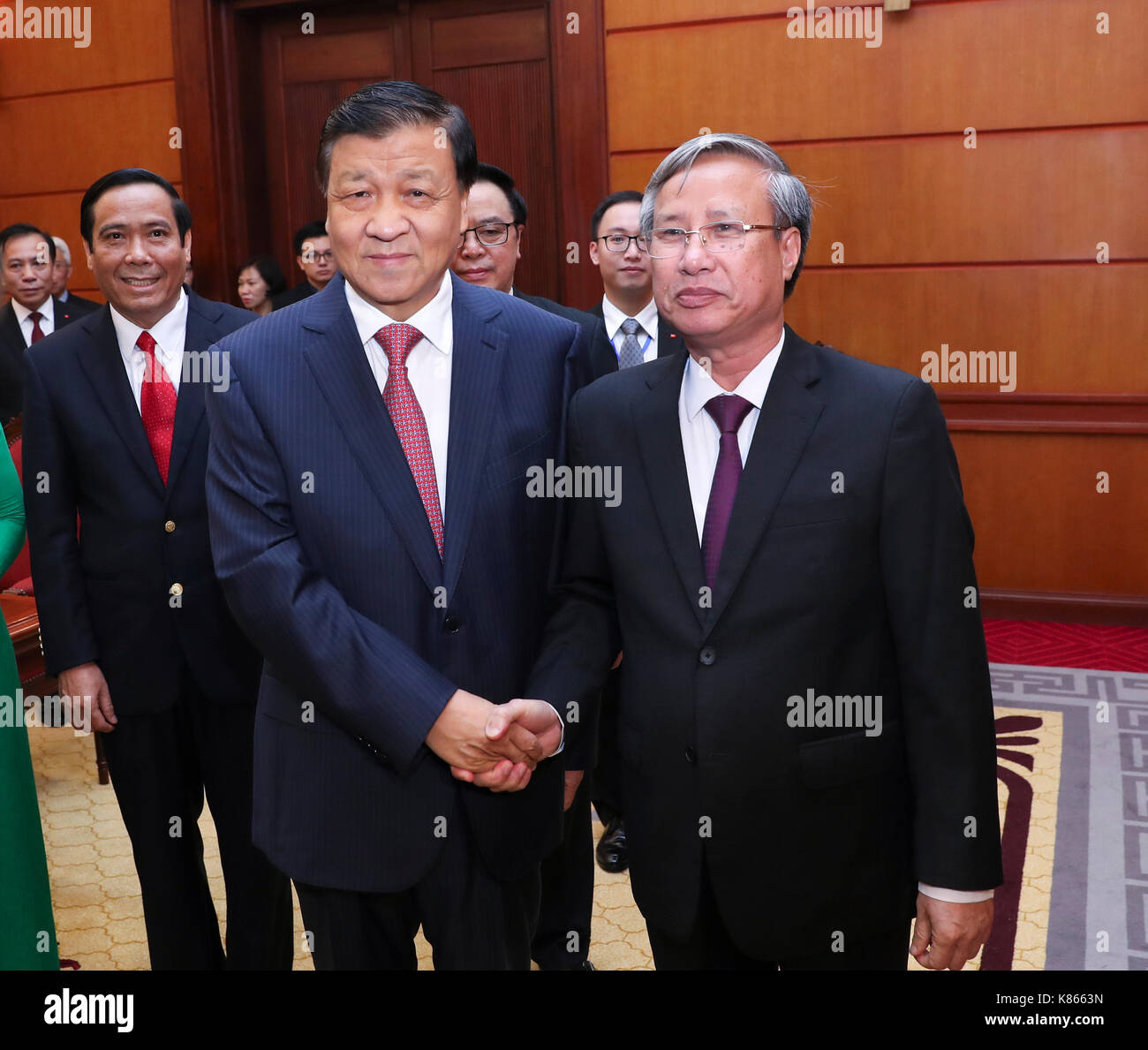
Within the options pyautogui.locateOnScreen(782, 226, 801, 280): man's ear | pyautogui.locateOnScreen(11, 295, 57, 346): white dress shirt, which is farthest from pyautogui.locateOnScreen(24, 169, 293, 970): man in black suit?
pyautogui.locateOnScreen(11, 295, 57, 346): white dress shirt

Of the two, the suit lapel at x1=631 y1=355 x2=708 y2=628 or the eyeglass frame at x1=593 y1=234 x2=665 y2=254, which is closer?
the suit lapel at x1=631 y1=355 x2=708 y2=628

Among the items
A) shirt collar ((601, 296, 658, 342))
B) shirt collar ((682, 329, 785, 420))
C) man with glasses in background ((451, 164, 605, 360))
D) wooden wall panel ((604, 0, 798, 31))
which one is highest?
wooden wall panel ((604, 0, 798, 31))

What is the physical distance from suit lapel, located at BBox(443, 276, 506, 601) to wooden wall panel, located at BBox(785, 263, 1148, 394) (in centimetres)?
397

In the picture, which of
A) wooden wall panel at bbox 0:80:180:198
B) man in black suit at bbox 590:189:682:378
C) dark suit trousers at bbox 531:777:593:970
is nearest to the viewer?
dark suit trousers at bbox 531:777:593:970

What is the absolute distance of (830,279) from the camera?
544 cm

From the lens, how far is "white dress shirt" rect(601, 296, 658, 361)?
3.35 m

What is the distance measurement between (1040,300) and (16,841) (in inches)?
182

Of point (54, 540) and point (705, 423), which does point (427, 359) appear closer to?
point (705, 423)

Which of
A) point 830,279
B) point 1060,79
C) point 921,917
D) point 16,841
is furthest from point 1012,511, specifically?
point 16,841

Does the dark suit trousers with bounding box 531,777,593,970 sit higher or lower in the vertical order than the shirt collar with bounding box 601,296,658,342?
lower

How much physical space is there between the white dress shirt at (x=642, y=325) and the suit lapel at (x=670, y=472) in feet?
5.39

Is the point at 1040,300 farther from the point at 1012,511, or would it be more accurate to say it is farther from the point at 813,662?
the point at 813,662

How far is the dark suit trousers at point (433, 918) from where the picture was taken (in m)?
1.63

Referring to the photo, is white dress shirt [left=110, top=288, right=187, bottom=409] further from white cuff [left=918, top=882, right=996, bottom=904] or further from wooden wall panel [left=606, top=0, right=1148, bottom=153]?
wooden wall panel [left=606, top=0, right=1148, bottom=153]
